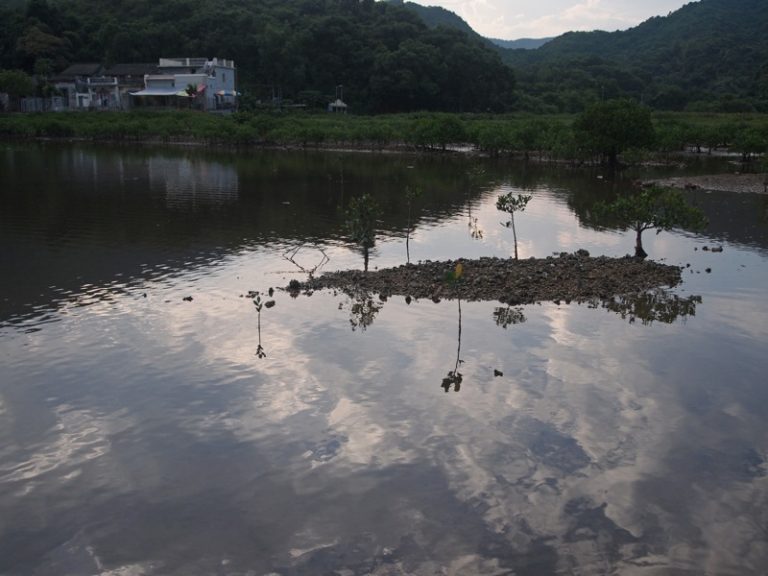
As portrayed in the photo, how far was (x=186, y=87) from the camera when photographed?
124 m

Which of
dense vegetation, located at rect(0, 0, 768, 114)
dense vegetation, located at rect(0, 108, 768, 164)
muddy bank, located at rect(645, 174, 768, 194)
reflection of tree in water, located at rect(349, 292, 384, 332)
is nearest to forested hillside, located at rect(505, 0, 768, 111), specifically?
dense vegetation, located at rect(0, 0, 768, 114)

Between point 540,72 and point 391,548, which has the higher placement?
point 540,72

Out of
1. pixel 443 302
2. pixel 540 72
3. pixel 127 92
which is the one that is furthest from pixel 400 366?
pixel 540 72

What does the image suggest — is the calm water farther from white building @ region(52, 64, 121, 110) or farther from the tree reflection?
white building @ region(52, 64, 121, 110)

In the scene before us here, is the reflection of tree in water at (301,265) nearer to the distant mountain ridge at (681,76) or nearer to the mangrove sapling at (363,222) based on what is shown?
the mangrove sapling at (363,222)

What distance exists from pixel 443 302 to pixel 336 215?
19.7 m

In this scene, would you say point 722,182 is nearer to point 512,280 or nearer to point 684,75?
point 512,280

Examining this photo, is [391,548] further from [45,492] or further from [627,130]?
[627,130]

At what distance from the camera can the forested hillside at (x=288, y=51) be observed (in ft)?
443

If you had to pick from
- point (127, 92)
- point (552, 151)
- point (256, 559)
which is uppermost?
point (127, 92)

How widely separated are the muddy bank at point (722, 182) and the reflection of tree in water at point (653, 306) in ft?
106

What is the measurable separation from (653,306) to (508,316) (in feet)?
18.1

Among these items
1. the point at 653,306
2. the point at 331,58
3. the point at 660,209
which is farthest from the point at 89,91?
the point at 653,306

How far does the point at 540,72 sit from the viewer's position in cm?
17800
